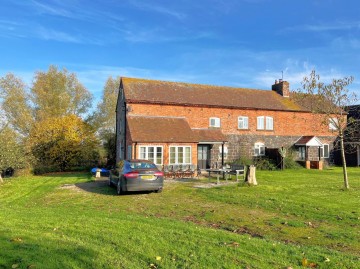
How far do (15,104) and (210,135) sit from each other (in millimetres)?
24859

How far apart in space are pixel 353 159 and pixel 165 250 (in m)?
33.7

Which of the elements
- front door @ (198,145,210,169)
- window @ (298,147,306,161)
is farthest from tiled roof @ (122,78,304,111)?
window @ (298,147,306,161)

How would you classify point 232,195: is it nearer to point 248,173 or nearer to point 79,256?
point 248,173

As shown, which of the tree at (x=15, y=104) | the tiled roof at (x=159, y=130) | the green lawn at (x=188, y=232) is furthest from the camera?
the tree at (x=15, y=104)

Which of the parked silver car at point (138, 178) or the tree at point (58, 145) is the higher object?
the tree at point (58, 145)

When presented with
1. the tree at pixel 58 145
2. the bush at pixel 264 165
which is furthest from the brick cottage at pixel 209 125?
the tree at pixel 58 145

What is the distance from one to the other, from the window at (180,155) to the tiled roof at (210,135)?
3.07 meters

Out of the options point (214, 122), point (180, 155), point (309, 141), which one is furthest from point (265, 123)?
point (180, 155)

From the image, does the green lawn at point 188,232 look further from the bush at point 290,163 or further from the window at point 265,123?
the window at point 265,123

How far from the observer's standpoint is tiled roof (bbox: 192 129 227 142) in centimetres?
2513

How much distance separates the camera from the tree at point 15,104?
3550 centimetres

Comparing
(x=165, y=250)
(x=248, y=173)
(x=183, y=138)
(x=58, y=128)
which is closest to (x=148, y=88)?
(x=183, y=138)

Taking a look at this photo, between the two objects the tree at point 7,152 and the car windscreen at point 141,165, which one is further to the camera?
the tree at point 7,152

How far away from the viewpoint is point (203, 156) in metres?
26.2
